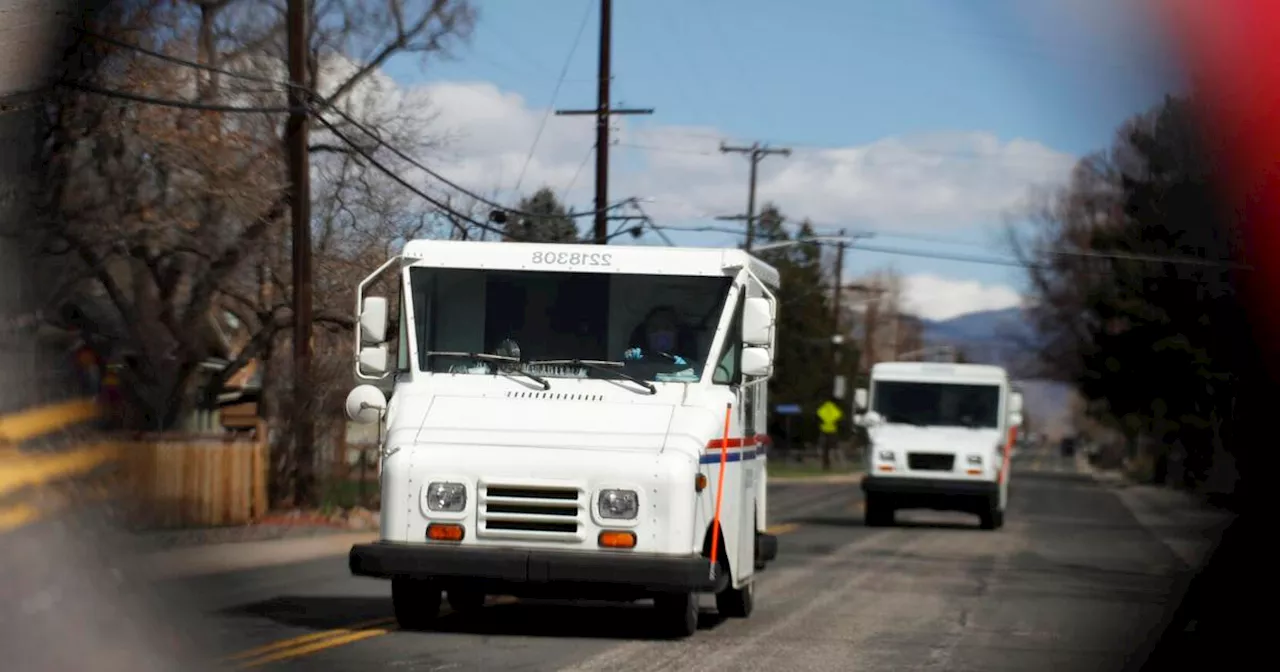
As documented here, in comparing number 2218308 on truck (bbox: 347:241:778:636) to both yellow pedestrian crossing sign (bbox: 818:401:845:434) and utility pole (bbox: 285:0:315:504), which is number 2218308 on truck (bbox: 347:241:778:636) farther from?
yellow pedestrian crossing sign (bbox: 818:401:845:434)

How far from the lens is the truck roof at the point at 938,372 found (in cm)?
2719

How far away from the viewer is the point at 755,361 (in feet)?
35.3

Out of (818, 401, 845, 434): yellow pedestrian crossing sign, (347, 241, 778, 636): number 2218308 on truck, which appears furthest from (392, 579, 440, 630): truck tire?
(818, 401, 845, 434): yellow pedestrian crossing sign

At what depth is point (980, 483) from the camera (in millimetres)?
26547

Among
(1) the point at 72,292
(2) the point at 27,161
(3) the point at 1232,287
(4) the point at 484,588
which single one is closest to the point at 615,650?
(4) the point at 484,588

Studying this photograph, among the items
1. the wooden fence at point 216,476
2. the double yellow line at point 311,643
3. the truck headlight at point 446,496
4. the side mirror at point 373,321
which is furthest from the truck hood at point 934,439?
the truck headlight at point 446,496

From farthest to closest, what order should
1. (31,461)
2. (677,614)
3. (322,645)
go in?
(677,614), (322,645), (31,461)

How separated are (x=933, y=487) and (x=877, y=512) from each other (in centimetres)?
202

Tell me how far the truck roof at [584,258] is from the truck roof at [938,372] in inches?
662

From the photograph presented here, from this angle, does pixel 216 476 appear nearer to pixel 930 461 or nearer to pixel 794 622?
pixel 794 622

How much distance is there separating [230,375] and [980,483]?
1220 cm

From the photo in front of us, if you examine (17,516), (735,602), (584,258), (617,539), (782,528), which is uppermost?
(584,258)

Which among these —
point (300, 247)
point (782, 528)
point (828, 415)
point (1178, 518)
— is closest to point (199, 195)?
point (300, 247)

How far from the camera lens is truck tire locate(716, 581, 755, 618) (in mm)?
11789
